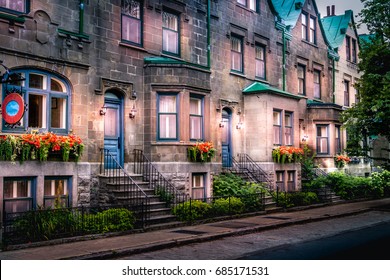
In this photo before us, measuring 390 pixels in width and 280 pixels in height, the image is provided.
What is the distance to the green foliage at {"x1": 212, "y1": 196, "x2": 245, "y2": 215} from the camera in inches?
686

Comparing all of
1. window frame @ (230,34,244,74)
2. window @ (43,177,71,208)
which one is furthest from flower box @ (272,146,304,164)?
window @ (43,177,71,208)

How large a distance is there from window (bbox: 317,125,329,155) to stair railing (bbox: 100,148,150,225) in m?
15.0

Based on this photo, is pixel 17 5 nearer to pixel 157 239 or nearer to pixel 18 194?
pixel 18 194

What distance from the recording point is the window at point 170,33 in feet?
63.8

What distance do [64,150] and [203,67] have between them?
783 cm

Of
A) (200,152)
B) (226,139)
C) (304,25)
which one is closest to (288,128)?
(226,139)

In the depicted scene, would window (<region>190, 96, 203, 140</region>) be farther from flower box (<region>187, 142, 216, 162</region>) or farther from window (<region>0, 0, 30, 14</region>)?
window (<region>0, 0, 30, 14</region>)

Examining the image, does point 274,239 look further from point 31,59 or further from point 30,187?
point 31,59

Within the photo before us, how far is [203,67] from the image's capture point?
1988 centimetres

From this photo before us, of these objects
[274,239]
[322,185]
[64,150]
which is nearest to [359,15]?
[322,185]

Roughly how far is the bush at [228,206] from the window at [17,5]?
9.36 metres

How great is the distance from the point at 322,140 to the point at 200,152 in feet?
40.0

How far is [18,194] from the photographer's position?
44.9 ft

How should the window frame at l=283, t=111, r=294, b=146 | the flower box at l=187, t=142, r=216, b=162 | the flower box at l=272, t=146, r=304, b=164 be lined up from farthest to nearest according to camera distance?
the window frame at l=283, t=111, r=294, b=146, the flower box at l=272, t=146, r=304, b=164, the flower box at l=187, t=142, r=216, b=162
